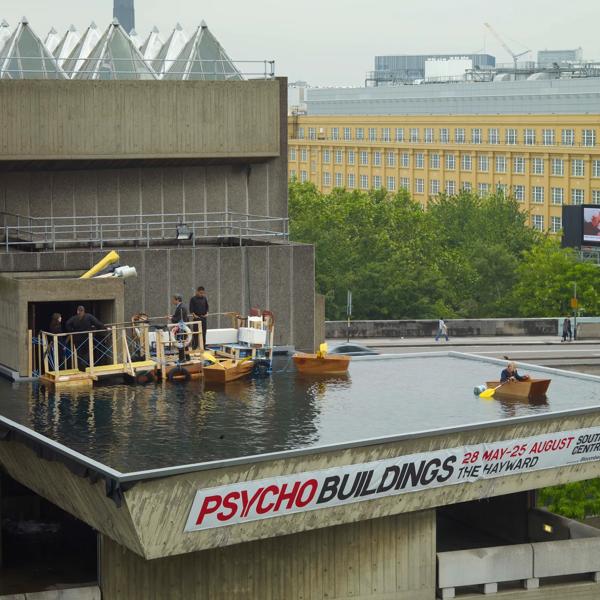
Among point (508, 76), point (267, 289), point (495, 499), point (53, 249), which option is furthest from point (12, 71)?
point (508, 76)

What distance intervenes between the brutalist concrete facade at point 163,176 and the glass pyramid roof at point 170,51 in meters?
1.67

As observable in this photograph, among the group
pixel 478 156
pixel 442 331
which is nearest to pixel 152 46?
pixel 442 331

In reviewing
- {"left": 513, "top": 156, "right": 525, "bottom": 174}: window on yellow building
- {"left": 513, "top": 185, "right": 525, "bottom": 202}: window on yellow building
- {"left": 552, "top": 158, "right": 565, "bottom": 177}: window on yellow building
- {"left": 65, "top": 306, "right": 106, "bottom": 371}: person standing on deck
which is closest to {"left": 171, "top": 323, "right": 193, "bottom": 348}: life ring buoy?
{"left": 65, "top": 306, "right": 106, "bottom": 371}: person standing on deck

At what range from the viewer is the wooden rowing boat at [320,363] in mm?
42156

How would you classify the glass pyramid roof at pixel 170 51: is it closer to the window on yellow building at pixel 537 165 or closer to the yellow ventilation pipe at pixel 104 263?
the yellow ventilation pipe at pixel 104 263

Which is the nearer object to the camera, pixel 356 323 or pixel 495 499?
pixel 495 499

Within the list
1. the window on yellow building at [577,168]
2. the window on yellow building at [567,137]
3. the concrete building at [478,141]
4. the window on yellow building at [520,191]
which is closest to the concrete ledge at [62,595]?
the concrete building at [478,141]

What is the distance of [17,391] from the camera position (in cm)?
3891

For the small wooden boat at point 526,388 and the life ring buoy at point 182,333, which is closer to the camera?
the small wooden boat at point 526,388

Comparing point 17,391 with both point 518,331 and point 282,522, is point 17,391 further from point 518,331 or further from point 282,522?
point 518,331

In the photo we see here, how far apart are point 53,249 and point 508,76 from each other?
14794 cm

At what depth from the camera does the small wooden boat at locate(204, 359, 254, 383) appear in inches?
1578

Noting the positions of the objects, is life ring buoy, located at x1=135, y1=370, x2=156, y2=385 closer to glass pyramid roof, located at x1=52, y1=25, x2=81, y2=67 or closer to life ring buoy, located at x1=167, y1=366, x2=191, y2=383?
life ring buoy, located at x1=167, y1=366, x2=191, y2=383

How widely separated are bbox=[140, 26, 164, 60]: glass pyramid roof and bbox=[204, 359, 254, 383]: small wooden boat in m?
14.2
